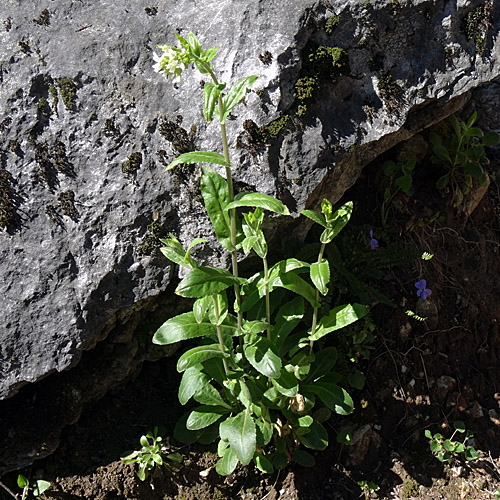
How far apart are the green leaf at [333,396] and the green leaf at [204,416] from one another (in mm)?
561

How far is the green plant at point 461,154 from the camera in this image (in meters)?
4.37

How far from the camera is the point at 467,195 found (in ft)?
15.4

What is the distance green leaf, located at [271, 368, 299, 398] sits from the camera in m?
3.23

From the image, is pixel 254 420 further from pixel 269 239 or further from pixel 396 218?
pixel 396 218

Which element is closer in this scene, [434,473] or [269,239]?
[269,239]

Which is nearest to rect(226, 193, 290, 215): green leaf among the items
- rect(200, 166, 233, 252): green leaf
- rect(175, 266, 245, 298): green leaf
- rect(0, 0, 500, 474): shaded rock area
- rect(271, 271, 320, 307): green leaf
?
rect(200, 166, 233, 252): green leaf

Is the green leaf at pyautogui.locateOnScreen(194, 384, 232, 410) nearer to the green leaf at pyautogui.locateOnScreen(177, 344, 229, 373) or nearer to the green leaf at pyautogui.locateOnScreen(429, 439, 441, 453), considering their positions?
the green leaf at pyautogui.locateOnScreen(177, 344, 229, 373)

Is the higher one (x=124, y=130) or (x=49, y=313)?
(x=124, y=130)

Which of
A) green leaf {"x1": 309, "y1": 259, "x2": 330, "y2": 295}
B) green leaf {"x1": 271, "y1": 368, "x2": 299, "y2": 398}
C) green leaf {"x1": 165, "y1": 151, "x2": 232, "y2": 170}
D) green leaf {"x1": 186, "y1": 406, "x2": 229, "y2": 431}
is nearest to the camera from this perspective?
green leaf {"x1": 165, "y1": 151, "x2": 232, "y2": 170}

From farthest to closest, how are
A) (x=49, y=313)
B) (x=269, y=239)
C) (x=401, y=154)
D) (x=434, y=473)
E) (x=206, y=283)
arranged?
1. (x=401, y=154)
2. (x=434, y=473)
3. (x=269, y=239)
4. (x=49, y=313)
5. (x=206, y=283)

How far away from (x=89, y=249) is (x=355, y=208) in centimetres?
210

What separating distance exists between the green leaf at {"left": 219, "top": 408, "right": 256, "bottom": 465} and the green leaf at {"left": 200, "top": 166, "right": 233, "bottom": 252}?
1053 mm

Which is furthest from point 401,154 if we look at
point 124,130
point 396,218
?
point 124,130

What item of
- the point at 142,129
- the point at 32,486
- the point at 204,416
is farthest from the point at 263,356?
the point at 32,486
